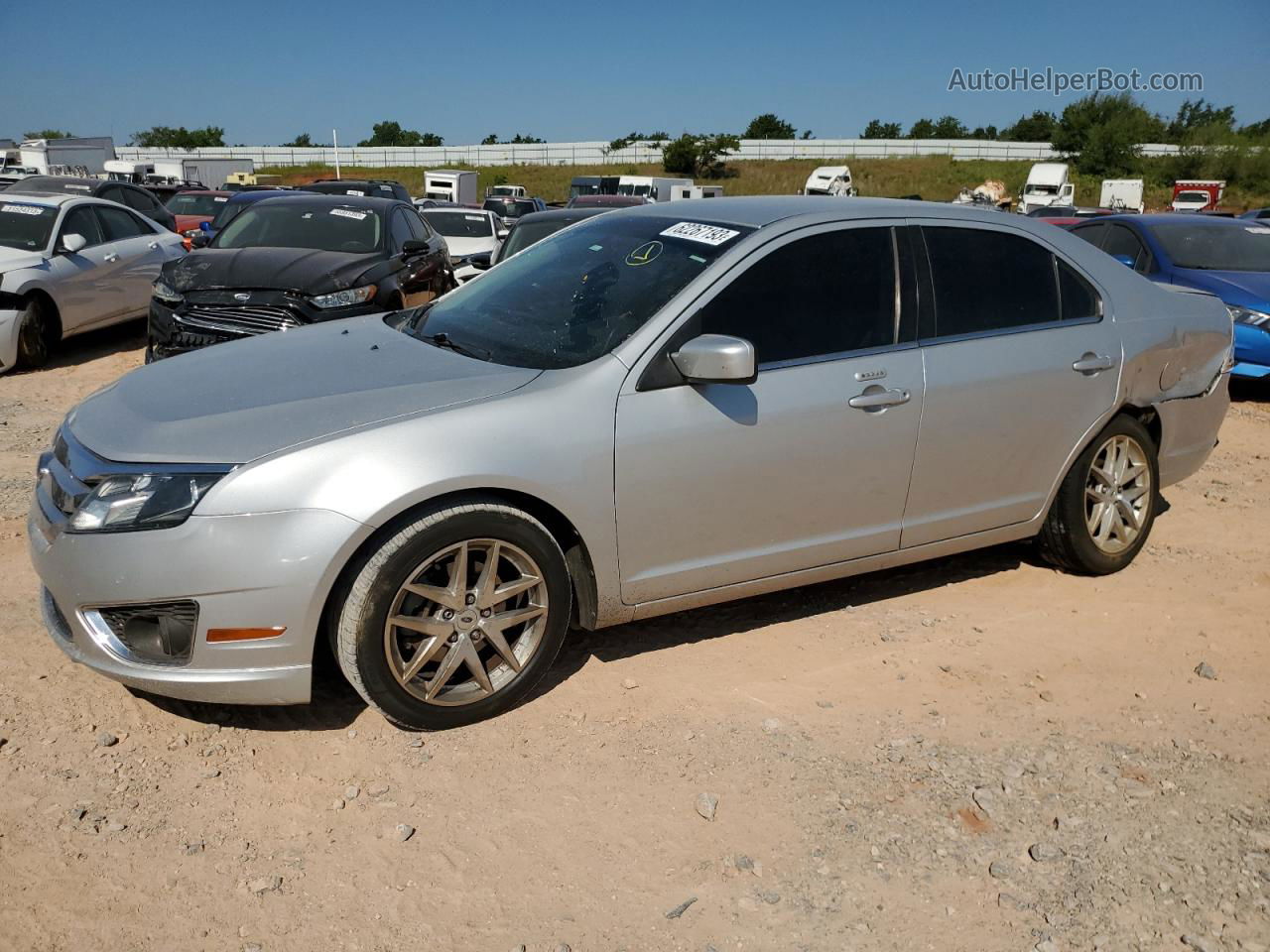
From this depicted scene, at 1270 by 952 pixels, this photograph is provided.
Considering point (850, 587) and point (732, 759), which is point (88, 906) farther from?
point (850, 587)

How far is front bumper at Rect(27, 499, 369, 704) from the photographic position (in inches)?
120

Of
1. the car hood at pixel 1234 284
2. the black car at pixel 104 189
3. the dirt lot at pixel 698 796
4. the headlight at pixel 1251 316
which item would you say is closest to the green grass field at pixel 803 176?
the black car at pixel 104 189

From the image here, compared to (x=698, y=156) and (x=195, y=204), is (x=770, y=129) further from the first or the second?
(x=195, y=204)

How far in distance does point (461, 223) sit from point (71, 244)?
828 centimetres

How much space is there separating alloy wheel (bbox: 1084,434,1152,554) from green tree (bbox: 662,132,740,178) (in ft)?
199

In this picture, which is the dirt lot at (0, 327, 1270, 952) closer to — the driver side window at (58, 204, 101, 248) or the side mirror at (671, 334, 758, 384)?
the side mirror at (671, 334, 758, 384)

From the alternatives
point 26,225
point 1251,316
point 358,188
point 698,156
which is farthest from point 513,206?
point 698,156

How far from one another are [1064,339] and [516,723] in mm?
2793

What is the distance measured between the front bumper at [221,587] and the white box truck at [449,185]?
33.4 metres

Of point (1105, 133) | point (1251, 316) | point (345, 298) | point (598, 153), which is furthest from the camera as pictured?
point (598, 153)

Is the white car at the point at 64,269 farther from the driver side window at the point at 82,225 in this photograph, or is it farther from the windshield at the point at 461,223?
the windshield at the point at 461,223

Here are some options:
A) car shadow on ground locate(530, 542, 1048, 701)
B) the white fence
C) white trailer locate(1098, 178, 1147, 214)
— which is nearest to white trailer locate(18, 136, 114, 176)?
the white fence

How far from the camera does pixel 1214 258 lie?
9758 mm

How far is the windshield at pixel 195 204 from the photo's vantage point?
819 inches
